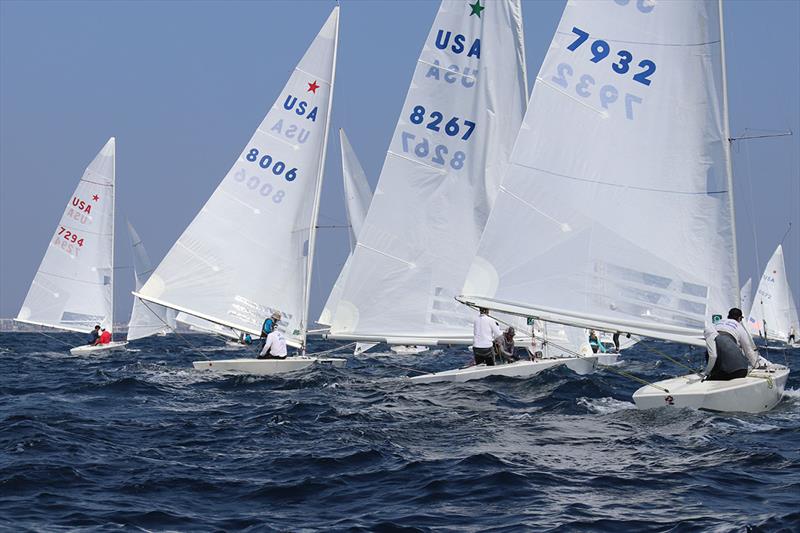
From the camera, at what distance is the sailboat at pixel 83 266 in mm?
36625

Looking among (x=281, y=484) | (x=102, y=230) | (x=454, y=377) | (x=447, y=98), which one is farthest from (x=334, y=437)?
(x=102, y=230)

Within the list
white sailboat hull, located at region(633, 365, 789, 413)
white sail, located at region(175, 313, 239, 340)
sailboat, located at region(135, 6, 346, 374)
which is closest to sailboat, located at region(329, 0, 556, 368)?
sailboat, located at region(135, 6, 346, 374)

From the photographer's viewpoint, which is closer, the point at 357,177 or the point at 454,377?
the point at 454,377

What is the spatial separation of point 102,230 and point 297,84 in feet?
53.4

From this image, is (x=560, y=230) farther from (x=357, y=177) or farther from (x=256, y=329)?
(x=357, y=177)

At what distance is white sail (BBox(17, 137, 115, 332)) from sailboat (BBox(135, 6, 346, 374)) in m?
14.5

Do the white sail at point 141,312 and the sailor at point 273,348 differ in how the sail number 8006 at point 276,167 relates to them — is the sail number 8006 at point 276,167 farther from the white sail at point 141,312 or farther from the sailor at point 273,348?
the white sail at point 141,312

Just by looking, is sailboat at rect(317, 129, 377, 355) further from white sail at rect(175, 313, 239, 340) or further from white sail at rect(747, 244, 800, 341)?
white sail at rect(747, 244, 800, 341)

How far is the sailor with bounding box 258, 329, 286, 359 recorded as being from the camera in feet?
69.8

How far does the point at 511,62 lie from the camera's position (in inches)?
841

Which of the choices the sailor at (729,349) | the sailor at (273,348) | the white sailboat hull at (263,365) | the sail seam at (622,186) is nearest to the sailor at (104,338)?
the white sailboat hull at (263,365)

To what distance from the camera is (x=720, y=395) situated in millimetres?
12977

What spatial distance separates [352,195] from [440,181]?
62.8ft

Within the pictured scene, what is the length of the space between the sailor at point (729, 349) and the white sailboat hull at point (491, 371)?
Answer: 490 cm
